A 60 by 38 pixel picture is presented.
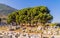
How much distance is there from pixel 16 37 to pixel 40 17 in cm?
3147

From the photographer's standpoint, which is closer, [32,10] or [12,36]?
[12,36]

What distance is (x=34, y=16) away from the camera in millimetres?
47812

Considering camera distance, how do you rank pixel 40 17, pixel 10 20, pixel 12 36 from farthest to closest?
pixel 10 20 < pixel 40 17 < pixel 12 36

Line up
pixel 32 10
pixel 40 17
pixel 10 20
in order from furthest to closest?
pixel 10 20, pixel 32 10, pixel 40 17

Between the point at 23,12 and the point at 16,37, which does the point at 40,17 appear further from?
the point at 16,37

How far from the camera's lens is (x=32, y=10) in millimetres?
49125

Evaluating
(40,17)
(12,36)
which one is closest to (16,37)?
(12,36)

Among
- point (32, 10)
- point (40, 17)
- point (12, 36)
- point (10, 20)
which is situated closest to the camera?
point (12, 36)

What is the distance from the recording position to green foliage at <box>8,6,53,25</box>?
151ft

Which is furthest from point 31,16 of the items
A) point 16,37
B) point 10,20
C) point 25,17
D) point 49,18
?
point 16,37

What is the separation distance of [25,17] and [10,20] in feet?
23.0

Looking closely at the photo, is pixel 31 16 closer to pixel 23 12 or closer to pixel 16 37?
pixel 23 12

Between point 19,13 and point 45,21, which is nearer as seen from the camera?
point 45,21

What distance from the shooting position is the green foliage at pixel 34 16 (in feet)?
151
